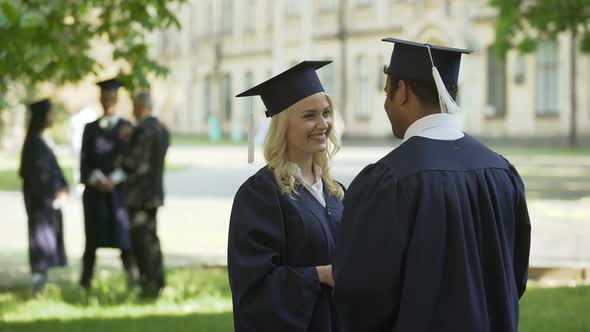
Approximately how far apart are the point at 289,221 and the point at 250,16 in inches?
2093

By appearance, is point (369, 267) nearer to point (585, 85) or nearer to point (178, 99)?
point (585, 85)

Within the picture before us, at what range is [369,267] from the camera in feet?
10.3

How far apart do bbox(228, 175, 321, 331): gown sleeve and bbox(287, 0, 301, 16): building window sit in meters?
48.3

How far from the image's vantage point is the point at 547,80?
1513 inches

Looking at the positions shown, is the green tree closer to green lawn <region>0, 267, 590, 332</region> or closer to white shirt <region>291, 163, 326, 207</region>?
green lawn <region>0, 267, 590, 332</region>

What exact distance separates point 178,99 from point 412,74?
2267 inches

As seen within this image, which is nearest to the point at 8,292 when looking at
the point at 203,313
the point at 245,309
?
the point at 203,313

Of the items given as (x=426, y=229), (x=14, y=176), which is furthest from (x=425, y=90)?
(x=14, y=176)

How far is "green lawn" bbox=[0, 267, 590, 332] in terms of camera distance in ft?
25.3

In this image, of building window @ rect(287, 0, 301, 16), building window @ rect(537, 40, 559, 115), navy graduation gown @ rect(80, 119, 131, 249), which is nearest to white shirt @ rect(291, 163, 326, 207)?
navy graduation gown @ rect(80, 119, 131, 249)

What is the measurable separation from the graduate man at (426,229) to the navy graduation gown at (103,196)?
6.41m

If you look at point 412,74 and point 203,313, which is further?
point 203,313

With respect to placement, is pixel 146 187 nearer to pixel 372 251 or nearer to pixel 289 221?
pixel 289 221

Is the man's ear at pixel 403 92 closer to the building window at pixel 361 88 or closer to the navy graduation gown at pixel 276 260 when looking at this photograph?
the navy graduation gown at pixel 276 260
